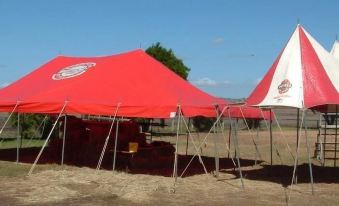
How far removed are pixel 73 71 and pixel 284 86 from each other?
7254 mm

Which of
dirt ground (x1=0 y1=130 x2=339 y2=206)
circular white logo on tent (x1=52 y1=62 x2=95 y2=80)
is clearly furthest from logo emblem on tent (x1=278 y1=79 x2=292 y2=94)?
circular white logo on tent (x1=52 y1=62 x2=95 y2=80)

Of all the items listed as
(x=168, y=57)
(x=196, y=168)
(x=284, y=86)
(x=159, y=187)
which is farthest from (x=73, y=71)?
(x=168, y=57)

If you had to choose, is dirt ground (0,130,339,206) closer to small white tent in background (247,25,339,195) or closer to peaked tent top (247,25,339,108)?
small white tent in background (247,25,339,195)

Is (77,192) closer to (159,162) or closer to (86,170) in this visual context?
(86,170)

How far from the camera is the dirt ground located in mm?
11539

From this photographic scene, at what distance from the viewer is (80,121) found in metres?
17.6

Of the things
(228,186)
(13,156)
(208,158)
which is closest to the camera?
(228,186)

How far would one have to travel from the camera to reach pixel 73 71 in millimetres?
18391

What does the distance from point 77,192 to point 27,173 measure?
10.0ft

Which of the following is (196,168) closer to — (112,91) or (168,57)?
(112,91)

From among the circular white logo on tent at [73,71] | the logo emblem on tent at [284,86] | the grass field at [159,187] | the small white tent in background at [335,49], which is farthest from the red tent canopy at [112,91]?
the small white tent in background at [335,49]

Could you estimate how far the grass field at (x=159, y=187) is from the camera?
11539 mm

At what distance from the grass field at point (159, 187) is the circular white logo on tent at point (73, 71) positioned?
3.06 m

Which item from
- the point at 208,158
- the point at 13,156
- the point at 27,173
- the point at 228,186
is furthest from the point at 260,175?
Answer: the point at 13,156
